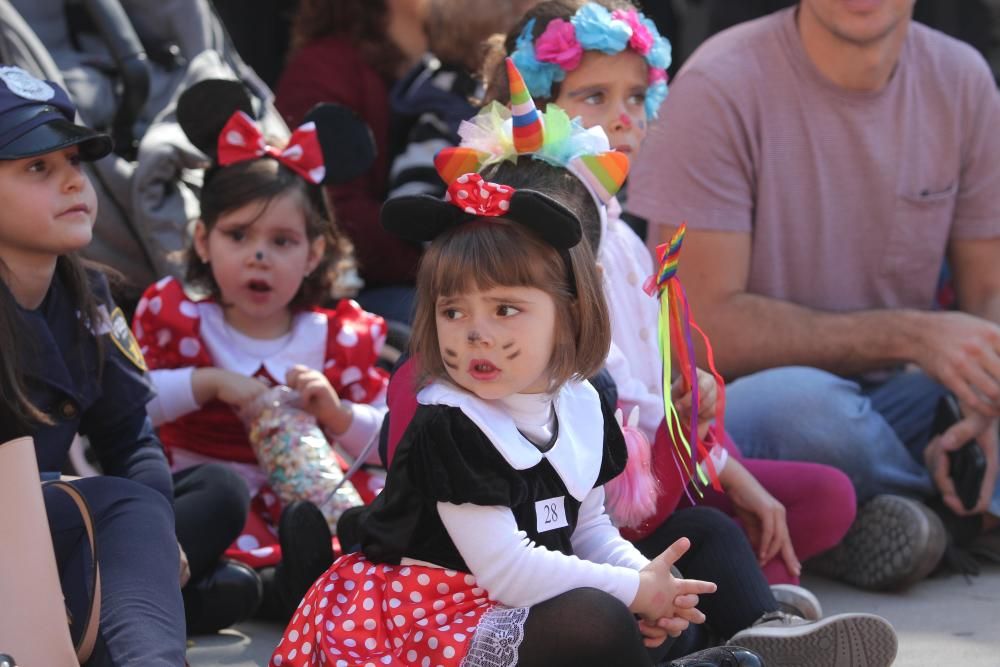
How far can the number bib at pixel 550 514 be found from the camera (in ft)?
7.06

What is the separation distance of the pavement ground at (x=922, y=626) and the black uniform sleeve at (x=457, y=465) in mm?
693

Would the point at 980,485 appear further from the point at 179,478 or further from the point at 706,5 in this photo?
the point at 706,5

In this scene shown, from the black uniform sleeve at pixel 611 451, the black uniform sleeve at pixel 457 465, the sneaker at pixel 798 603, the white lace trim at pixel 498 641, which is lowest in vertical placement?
the sneaker at pixel 798 603

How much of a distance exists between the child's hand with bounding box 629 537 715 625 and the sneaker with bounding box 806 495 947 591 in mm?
1125

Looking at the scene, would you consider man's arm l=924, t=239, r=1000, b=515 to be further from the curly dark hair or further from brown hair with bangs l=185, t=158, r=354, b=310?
the curly dark hair

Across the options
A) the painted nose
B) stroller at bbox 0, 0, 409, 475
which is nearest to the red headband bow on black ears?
the painted nose

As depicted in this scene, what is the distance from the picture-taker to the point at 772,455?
3.29 metres

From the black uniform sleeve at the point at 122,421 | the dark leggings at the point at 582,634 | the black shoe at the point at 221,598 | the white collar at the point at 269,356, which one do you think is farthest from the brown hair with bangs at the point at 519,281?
the white collar at the point at 269,356

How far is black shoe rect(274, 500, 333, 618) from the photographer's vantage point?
2.59 m

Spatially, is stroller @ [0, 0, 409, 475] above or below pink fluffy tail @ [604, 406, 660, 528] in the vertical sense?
above

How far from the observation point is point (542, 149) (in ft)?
7.90

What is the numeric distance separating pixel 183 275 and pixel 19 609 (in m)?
1.42

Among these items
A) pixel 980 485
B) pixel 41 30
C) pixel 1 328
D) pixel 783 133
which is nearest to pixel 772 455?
pixel 980 485

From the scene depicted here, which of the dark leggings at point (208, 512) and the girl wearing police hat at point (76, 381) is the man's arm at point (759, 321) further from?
the girl wearing police hat at point (76, 381)
